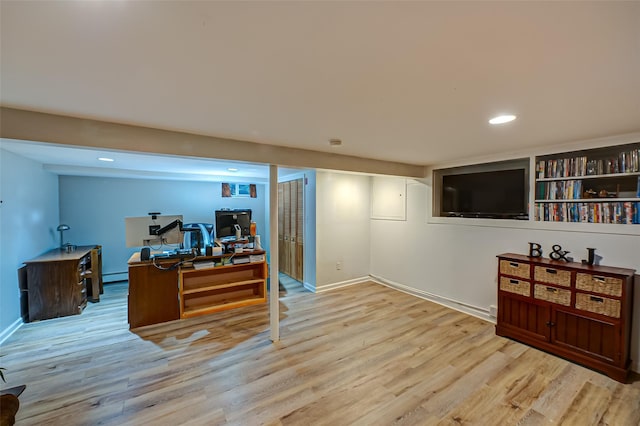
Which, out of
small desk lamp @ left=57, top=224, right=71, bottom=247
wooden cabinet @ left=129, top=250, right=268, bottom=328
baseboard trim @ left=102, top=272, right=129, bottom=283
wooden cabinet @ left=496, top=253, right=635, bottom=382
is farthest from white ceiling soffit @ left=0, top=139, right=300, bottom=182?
wooden cabinet @ left=496, top=253, right=635, bottom=382

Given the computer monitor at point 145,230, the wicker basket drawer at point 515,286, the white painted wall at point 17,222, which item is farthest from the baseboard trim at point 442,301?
the white painted wall at point 17,222

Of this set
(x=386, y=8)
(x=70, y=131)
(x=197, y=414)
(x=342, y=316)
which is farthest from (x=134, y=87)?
(x=342, y=316)

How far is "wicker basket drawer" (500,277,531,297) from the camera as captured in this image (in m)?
2.91

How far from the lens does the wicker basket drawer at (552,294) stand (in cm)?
263

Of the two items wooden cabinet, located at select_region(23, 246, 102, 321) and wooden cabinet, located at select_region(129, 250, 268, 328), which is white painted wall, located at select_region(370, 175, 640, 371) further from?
wooden cabinet, located at select_region(23, 246, 102, 321)

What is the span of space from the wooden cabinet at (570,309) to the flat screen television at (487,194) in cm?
63

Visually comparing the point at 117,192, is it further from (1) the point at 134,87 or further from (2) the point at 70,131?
(1) the point at 134,87

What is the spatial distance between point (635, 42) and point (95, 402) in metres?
→ 3.85

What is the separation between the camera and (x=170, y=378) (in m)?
2.34

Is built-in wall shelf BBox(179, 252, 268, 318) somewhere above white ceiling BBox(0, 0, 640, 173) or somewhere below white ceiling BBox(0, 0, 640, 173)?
below

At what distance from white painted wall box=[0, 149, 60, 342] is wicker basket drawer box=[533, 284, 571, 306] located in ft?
19.2

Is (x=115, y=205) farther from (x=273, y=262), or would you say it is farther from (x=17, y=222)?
(x=273, y=262)

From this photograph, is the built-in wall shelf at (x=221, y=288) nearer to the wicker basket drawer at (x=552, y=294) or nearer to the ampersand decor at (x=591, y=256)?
the wicker basket drawer at (x=552, y=294)

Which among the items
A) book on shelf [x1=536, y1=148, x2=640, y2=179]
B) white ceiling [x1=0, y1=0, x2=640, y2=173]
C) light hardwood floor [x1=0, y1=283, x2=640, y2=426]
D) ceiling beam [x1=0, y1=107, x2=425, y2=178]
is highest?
white ceiling [x1=0, y1=0, x2=640, y2=173]
